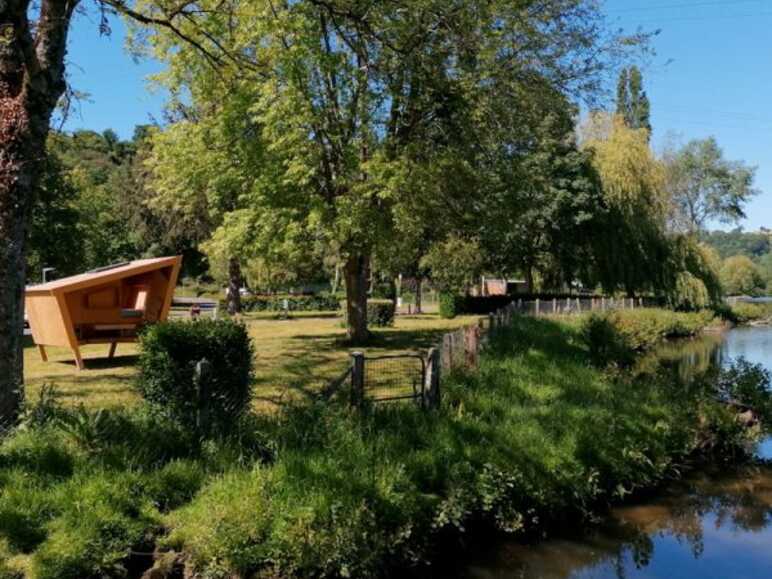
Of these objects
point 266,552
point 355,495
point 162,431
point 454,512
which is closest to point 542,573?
point 454,512

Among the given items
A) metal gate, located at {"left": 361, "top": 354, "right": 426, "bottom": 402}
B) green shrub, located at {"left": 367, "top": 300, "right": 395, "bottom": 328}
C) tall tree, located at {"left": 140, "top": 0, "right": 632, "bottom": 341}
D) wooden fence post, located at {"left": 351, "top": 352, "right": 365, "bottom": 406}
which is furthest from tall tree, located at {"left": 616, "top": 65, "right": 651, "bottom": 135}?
wooden fence post, located at {"left": 351, "top": 352, "right": 365, "bottom": 406}

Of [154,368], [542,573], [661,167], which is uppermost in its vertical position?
[661,167]

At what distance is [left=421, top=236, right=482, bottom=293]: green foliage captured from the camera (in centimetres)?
3462

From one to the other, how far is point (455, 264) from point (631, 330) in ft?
39.0

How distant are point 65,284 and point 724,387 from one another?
1300 cm

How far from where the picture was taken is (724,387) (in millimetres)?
12453

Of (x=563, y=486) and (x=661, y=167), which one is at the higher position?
(x=661, y=167)

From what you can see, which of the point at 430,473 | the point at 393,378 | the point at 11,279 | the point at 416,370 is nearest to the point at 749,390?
the point at 416,370

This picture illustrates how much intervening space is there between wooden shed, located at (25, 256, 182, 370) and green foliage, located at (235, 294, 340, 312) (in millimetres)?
24667

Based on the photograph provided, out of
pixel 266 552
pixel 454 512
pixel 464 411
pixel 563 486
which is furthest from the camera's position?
pixel 464 411

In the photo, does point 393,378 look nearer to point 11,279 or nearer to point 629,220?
point 11,279

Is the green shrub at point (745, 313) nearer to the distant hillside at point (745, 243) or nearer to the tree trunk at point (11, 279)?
the tree trunk at point (11, 279)

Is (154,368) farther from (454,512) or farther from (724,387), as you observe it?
(724,387)

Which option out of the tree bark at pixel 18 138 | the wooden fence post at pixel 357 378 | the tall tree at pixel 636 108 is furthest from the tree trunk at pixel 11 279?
the tall tree at pixel 636 108
